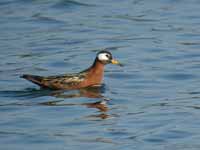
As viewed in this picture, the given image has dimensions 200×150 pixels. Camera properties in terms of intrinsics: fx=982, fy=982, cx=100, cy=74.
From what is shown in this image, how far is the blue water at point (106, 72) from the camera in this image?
56.1 feet

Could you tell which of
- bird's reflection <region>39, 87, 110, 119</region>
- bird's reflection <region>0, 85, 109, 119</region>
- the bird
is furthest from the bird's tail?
bird's reflection <region>39, 87, 110, 119</region>

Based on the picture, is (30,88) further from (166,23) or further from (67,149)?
(166,23)

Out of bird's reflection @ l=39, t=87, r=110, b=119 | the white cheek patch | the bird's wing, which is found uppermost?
the white cheek patch

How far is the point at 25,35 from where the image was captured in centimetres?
2797

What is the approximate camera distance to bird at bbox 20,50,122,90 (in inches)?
835

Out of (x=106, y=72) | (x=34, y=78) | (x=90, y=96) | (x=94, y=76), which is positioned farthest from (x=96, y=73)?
(x=106, y=72)

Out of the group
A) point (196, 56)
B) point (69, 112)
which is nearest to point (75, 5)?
point (196, 56)

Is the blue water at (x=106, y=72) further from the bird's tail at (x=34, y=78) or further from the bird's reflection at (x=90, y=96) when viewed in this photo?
the bird's tail at (x=34, y=78)

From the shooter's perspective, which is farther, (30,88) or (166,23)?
(166,23)

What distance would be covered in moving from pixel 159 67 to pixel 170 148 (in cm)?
795

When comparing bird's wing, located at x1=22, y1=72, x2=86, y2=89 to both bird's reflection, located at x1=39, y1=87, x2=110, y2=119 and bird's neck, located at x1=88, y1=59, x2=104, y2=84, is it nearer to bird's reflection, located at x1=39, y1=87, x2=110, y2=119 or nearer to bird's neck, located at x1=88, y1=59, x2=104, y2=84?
bird's reflection, located at x1=39, y1=87, x2=110, y2=119

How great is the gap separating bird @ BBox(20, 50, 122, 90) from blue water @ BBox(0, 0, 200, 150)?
7.1 inches

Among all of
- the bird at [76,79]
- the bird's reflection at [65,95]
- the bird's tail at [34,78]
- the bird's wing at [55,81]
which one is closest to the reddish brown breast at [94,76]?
Result: the bird at [76,79]

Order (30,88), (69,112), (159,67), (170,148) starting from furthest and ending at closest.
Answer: (159,67) < (30,88) < (69,112) < (170,148)
